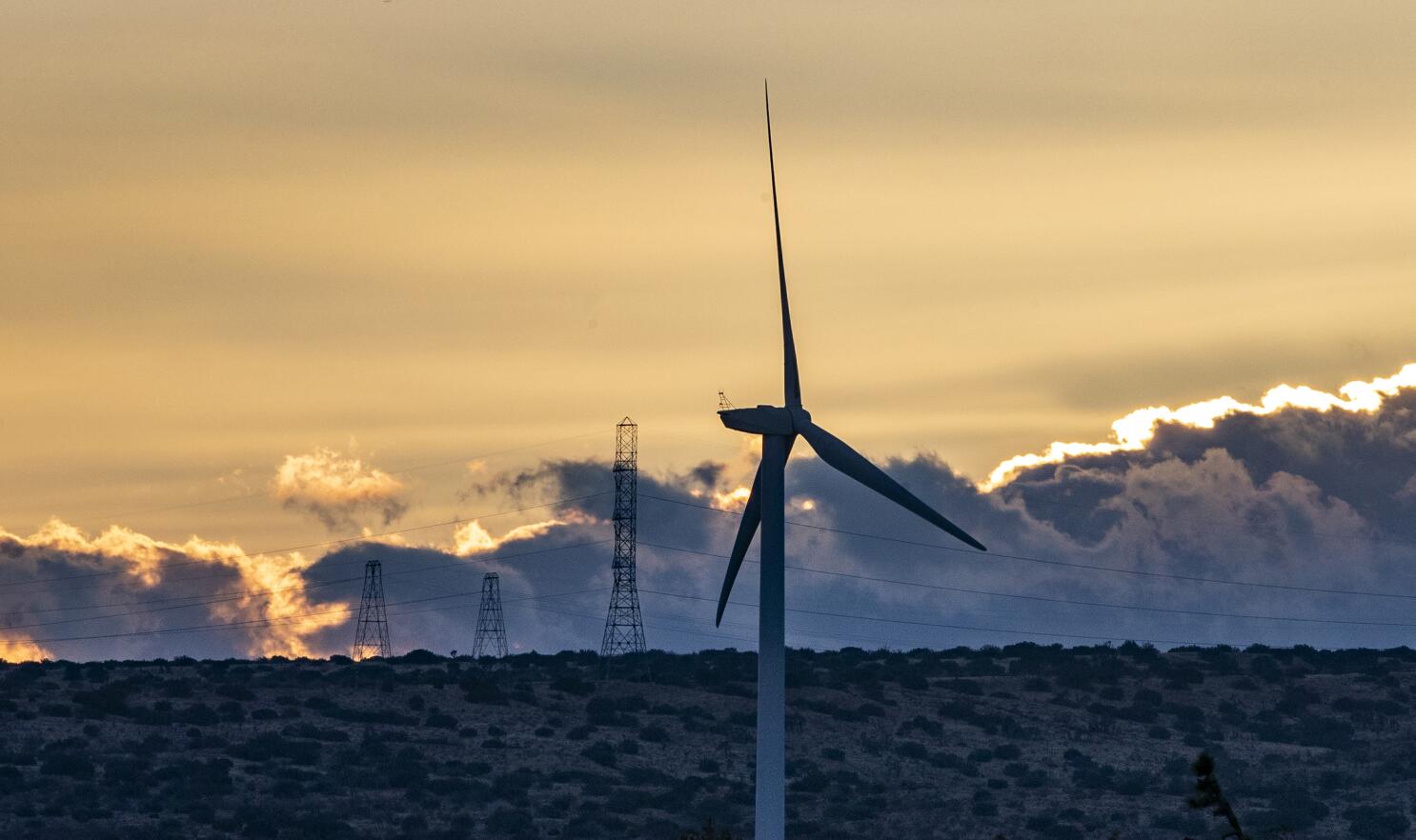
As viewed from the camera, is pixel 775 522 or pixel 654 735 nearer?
pixel 775 522

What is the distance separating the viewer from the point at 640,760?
168625mm

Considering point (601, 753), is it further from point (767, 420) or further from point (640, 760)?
point (767, 420)

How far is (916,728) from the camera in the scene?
→ 185 metres

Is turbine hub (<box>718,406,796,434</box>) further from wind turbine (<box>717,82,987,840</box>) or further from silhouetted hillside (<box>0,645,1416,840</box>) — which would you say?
silhouetted hillside (<box>0,645,1416,840</box>)

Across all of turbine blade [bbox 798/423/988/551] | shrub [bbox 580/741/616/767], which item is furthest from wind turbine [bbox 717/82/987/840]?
shrub [bbox 580/741/616/767]

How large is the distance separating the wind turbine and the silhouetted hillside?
58.0m

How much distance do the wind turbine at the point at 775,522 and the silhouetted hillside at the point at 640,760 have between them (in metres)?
58.0

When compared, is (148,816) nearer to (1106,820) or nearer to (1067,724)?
(1106,820)

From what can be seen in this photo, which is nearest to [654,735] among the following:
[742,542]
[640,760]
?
[640,760]

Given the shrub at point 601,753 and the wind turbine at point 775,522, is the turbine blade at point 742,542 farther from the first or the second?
the shrub at point 601,753

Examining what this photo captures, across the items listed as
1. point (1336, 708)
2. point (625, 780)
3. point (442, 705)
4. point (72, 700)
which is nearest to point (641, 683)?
point (442, 705)

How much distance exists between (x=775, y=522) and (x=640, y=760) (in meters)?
92.7

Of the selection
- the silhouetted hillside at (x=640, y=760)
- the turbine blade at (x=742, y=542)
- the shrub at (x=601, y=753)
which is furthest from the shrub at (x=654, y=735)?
the turbine blade at (x=742, y=542)

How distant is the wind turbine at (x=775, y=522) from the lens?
77.6 meters
